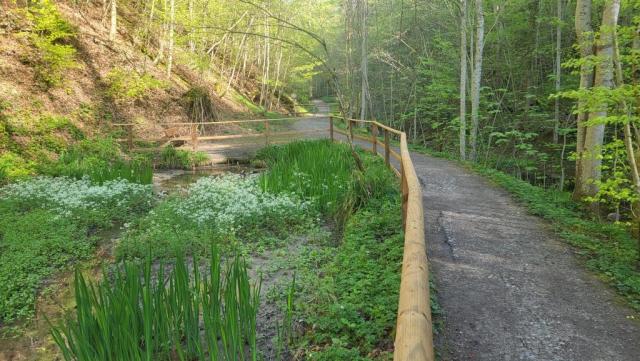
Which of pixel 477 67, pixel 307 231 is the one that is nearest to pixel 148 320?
pixel 307 231

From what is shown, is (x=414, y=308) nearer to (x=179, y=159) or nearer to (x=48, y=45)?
(x=179, y=159)

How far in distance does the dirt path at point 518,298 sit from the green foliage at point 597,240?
158 mm

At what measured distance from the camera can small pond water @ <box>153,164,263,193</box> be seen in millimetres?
10102

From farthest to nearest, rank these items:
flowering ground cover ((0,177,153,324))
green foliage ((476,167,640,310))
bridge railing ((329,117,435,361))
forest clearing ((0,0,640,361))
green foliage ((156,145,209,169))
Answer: green foliage ((156,145,209,169)), flowering ground cover ((0,177,153,324)), green foliage ((476,167,640,310)), forest clearing ((0,0,640,361)), bridge railing ((329,117,435,361))

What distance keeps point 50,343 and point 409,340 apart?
164 inches

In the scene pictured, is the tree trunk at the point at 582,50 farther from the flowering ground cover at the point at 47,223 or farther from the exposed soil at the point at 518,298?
the flowering ground cover at the point at 47,223

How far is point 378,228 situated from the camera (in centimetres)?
556

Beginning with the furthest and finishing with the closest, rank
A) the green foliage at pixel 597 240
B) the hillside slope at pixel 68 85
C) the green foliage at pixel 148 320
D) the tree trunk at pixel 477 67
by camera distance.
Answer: the tree trunk at pixel 477 67 → the hillside slope at pixel 68 85 → the green foliage at pixel 597 240 → the green foliage at pixel 148 320

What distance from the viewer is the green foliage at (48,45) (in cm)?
1151

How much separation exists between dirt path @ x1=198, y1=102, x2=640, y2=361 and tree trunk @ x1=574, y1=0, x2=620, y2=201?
1406 mm

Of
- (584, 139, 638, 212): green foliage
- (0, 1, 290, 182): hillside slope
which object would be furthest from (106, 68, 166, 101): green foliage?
(584, 139, 638, 212): green foliage

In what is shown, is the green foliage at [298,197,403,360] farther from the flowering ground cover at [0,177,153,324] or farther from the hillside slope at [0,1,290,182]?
the hillside slope at [0,1,290,182]

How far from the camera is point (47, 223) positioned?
6.66 m

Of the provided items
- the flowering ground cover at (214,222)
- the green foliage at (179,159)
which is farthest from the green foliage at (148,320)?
the green foliage at (179,159)
